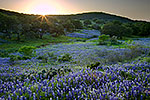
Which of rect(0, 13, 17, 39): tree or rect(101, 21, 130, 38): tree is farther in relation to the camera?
rect(101, 21, 130, 38): tree

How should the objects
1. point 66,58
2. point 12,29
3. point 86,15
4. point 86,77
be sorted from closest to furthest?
point 86,77 < point 66,58 < point 12,29 < point 86,15

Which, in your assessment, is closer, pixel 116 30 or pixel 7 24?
pixel 7 24

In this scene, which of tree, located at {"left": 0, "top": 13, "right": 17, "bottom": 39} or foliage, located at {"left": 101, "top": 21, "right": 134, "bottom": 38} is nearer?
tree, located at {"left": 0, "top": 13, "right": 17, "bottom": 39}

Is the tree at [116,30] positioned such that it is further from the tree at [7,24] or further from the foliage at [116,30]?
the tree at [7,24]

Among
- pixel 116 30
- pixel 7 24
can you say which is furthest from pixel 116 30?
pixel 7 24

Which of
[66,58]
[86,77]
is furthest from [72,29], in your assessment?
[86,77]

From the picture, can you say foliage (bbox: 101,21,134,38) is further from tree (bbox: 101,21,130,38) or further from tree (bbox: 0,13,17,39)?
tree (bbox: 0,13,17,39)

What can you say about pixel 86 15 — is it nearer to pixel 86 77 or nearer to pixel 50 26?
pixel 50 26

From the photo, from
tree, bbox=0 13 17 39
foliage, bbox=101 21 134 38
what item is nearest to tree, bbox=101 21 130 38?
foliage, bbox=101 21 134 38

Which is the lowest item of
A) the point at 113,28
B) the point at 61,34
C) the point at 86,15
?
the point at 61,34

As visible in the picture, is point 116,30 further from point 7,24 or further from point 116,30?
point 7,24

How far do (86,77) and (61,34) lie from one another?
197 ft

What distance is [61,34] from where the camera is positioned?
6375 centimetres

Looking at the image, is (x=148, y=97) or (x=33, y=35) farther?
(x=33, y=35)
